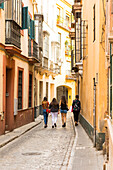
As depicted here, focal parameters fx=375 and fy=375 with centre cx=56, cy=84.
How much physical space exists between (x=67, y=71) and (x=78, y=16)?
24.8 meters

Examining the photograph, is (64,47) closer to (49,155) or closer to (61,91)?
(61,91)

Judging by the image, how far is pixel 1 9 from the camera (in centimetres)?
1544

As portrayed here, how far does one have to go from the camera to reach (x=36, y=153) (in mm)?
11672

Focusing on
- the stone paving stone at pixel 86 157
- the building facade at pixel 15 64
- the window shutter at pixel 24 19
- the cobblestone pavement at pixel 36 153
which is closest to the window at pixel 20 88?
the building facade at pixel 15 64

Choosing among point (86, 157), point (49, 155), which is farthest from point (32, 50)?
point (86, 157)

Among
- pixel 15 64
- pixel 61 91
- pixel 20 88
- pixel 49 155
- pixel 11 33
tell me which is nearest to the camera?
pixel 49 155

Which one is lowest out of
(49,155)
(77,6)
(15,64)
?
(49,155)

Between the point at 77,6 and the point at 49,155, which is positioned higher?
the point at 77,6

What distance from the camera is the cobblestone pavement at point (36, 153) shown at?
9672mm

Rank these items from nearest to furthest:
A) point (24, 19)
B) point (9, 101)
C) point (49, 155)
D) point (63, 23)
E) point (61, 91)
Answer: point (49, 155), point (9, 101), point (24, 19), point (63, 23), point (61, 91)

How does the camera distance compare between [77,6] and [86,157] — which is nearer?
[86,157]

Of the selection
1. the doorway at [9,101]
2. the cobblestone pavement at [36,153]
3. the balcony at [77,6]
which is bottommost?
the cobblestone pavement at [36,153]

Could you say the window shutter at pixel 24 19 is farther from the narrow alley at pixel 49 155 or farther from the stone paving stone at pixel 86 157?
the stone paving stone at pixel 86 157

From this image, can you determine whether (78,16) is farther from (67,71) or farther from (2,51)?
(67,71)
